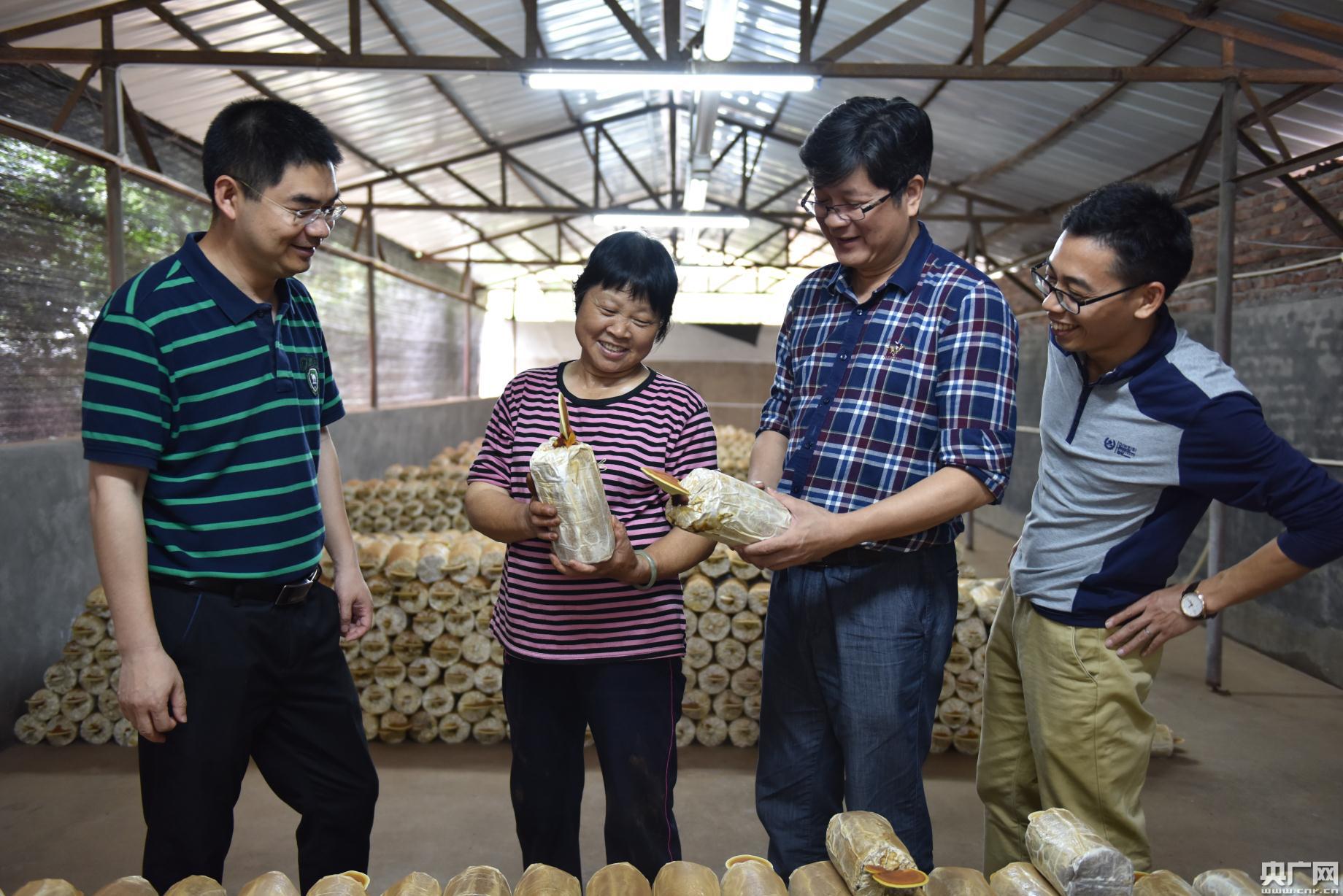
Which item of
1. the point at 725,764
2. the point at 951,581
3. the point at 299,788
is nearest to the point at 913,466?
the point at 951,581

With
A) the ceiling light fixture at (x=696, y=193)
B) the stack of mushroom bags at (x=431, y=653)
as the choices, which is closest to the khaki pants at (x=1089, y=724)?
the stack of mushroom bags at (x=431, y=653)

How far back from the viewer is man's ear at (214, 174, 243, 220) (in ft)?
5.48

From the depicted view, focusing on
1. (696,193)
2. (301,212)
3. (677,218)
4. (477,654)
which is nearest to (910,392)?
(301,212)

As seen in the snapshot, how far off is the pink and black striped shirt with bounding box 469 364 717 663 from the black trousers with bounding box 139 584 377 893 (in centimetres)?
39

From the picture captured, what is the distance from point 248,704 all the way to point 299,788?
262 mm

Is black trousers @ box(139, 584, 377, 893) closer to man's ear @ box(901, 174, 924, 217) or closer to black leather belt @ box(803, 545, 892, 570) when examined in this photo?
black leather belt @ box(803, 545, 892, 570)

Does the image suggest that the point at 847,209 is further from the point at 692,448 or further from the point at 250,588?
the point at 250,588

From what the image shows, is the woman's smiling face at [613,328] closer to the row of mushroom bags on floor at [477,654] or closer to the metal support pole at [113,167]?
the row of mushroom bags on floor at [477,654]

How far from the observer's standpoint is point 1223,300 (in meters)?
4.87

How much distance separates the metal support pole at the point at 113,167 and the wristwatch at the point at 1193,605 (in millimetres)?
5325

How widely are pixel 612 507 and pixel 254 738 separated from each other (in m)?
0.88

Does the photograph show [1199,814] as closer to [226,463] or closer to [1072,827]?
[1072,827]

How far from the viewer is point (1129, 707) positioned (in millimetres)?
1813

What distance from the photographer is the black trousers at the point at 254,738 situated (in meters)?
1.67
